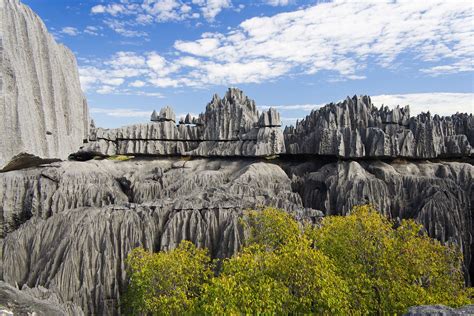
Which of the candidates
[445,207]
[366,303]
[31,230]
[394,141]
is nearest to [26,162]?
[366,303]

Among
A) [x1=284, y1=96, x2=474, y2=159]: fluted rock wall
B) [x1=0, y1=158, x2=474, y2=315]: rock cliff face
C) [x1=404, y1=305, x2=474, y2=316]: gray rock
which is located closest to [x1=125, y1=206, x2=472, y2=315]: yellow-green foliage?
[x1=0, y1=158, x2=474, y2=315]: rock cliff face

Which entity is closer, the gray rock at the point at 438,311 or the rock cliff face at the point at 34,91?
the rock cliff face at the point at 34,91

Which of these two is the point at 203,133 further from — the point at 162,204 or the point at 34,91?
the point at 34,91

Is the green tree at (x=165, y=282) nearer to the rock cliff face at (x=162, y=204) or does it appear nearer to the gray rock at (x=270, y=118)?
the rock cliff face at (x=162, y=204)

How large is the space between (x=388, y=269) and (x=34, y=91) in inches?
627

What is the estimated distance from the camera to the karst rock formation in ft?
25.0

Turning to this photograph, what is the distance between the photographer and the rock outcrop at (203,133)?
178ft

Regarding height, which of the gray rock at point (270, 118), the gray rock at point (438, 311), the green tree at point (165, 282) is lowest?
the green tree at point (165, 282)

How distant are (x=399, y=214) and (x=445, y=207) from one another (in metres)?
4.94

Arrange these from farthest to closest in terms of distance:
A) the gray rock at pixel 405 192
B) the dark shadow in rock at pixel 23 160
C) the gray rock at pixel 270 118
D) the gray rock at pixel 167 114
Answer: the gray rock at pixel 167 114 < the gray rock at pixel 270 118 < the gray rock at pixel 405 192 < the dark shadow in rock at pixel 23 160

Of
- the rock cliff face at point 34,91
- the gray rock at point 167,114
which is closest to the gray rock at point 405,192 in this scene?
the gray rock at point 167,114

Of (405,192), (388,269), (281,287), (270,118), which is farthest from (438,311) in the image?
(270,118)

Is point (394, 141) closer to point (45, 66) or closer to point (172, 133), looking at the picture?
point (172, 133)

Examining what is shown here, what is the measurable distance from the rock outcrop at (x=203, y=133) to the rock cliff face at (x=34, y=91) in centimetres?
4457
